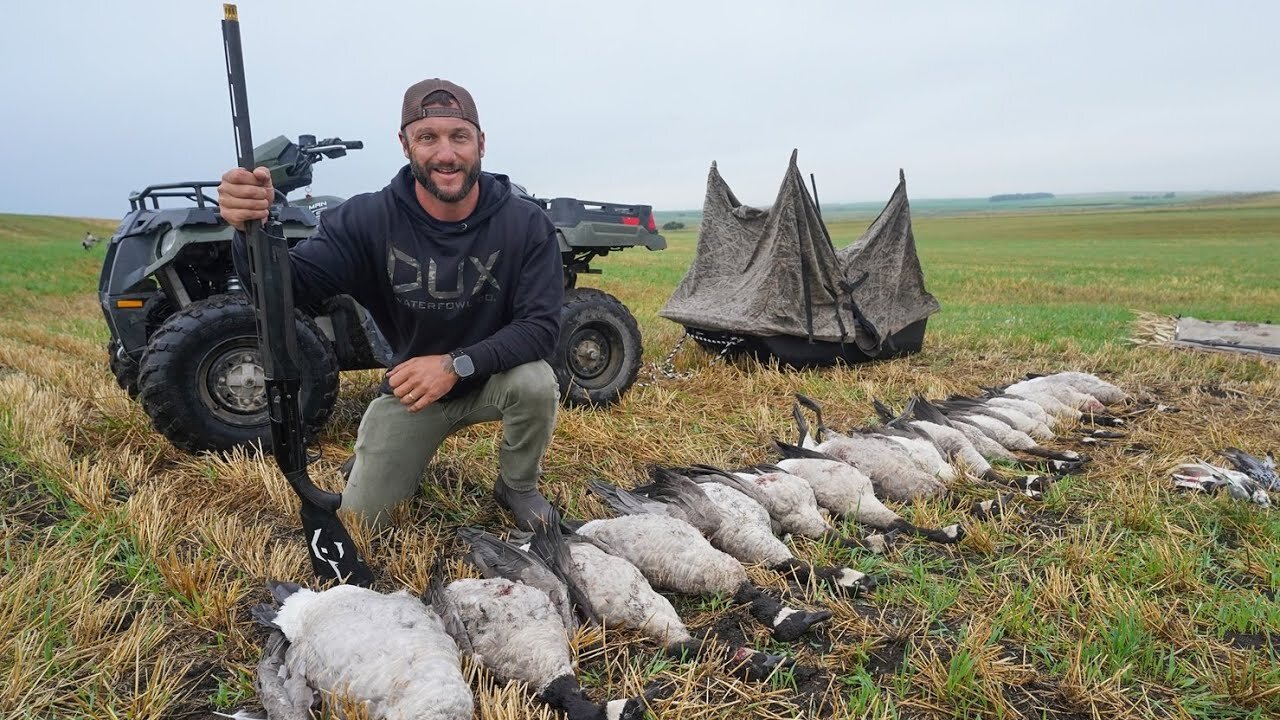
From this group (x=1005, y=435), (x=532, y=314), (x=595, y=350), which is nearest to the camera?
(x=532, y=314)

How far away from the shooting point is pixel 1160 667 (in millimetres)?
2604

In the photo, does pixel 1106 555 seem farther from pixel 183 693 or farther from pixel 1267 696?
pixel 183 693

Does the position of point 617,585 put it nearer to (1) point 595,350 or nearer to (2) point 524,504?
(2) point 524,504

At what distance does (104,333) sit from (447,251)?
27.6 feet

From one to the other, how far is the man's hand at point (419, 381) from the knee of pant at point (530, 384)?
0.38m

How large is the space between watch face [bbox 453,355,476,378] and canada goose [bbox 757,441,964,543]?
167 cm

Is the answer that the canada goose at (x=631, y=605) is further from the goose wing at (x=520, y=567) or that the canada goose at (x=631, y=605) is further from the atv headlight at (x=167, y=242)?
the atv headlight at (x=167, y=242)

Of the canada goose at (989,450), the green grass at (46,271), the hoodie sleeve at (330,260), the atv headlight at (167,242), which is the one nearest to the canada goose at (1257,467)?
the canada goose at (989,450)

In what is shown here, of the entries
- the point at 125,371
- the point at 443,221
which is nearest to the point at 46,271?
the point at 125,371

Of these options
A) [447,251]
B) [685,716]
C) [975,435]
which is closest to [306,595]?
[685,716]

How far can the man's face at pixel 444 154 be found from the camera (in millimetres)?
3301

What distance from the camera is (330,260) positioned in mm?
3375

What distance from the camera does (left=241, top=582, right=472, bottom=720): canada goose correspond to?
2.09 metres

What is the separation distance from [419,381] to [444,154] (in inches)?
37.4
